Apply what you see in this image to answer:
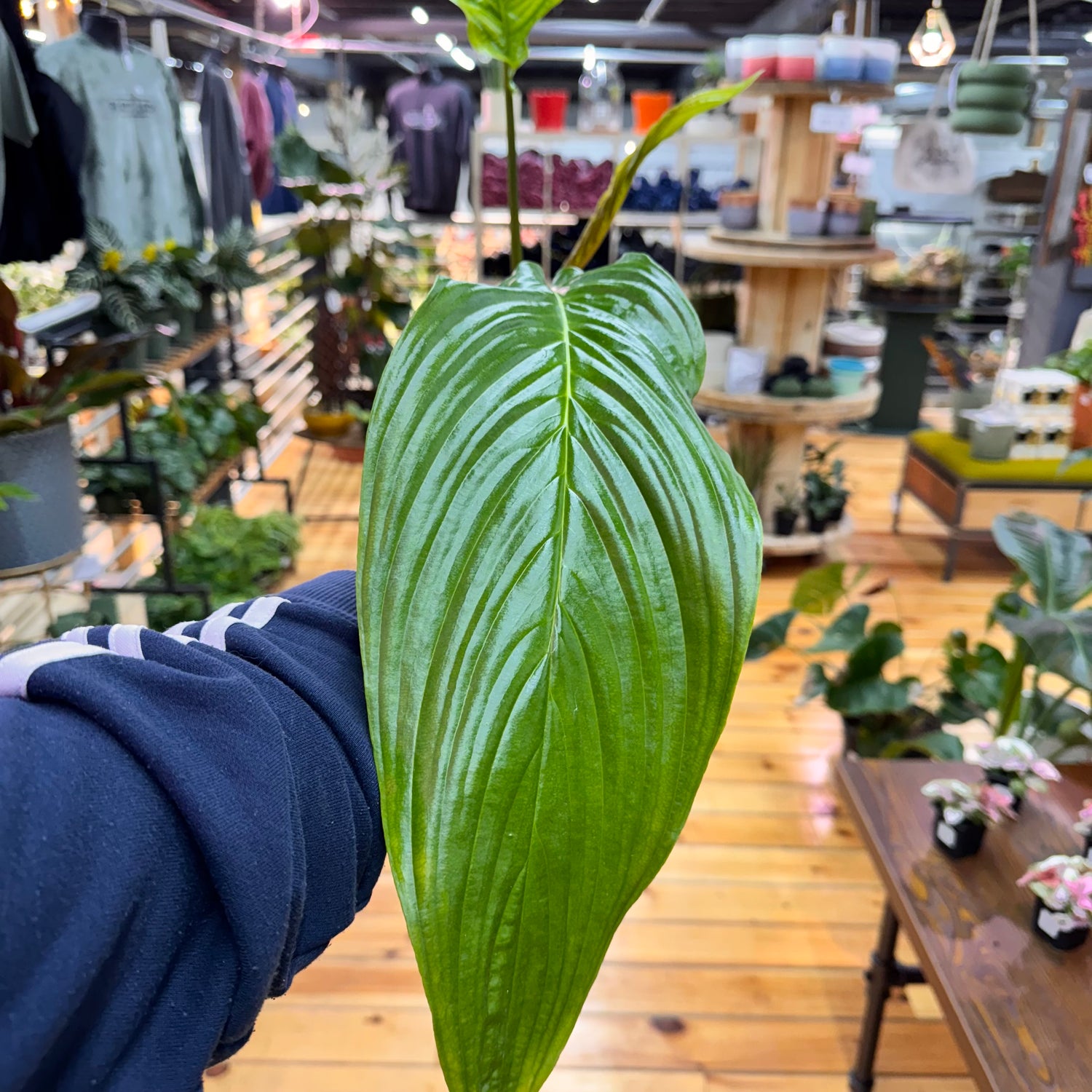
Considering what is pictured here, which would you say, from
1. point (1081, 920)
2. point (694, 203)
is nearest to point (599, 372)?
point (1081, 920)

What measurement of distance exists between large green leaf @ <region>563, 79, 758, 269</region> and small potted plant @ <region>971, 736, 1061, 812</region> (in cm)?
123

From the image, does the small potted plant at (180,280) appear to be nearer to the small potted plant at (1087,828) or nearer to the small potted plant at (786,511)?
the small potted plant at (786,511)

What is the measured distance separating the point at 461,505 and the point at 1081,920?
1.26 metres

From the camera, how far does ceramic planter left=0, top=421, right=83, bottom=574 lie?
175 centimetres

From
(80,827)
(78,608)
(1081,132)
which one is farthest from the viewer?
(1081,132)

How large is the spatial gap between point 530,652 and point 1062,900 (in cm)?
119

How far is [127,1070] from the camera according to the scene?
15.2 inches

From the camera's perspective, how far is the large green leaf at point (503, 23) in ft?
2.21

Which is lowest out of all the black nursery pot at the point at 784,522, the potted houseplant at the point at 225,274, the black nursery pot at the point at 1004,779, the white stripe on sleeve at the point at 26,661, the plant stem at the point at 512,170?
the black nursery pot at the point at 784,522

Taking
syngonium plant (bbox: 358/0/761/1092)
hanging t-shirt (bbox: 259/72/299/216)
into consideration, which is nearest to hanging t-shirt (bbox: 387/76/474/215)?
hanging t-shirt (bbox: 259/72/299/216)

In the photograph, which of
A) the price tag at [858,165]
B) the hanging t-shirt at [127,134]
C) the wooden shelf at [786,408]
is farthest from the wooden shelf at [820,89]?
the hanging t-shirt at [127,134]

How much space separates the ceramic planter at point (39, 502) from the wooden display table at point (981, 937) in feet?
5.47

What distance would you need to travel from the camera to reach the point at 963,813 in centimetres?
144

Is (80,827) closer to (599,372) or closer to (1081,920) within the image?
(599,372)
